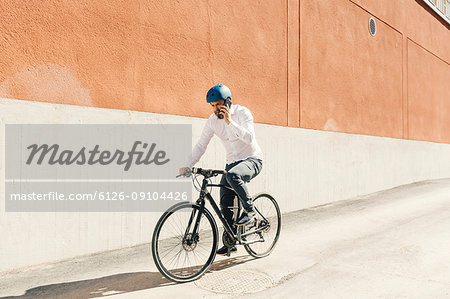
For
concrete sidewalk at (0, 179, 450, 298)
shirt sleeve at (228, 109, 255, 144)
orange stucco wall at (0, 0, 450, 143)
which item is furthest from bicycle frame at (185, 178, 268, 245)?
orange stucco wall at (0, 0, 450, 143)

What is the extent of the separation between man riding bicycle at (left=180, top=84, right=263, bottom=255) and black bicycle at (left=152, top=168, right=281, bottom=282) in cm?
12

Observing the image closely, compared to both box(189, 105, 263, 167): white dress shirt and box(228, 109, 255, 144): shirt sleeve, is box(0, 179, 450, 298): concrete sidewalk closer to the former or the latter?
box(189, 105, 263, 167): white dress shirt

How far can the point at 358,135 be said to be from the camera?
36.4ft

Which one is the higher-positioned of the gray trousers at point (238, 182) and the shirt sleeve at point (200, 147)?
the shirt sleeve at point (200, 147)

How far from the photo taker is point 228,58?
297 inches

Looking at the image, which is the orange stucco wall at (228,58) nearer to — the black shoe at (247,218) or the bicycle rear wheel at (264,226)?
the bicycle rear wheel at (264,226)

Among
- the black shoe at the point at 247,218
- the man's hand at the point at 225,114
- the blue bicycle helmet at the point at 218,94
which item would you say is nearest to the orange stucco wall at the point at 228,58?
the blue bicycle helmet at the point at 218,94

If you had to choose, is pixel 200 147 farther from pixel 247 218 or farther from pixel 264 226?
pixel 264 226

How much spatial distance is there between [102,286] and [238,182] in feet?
5.91

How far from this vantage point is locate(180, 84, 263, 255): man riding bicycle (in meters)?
4.21

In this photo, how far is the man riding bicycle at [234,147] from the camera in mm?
4207

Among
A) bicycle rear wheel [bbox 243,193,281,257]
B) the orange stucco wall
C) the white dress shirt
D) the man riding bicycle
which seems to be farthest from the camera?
the orange stucco wall

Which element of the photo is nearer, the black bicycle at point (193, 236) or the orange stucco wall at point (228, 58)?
the black bicycle at point (193, 236)

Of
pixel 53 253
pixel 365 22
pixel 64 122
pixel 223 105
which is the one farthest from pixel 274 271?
pixel 365 22
